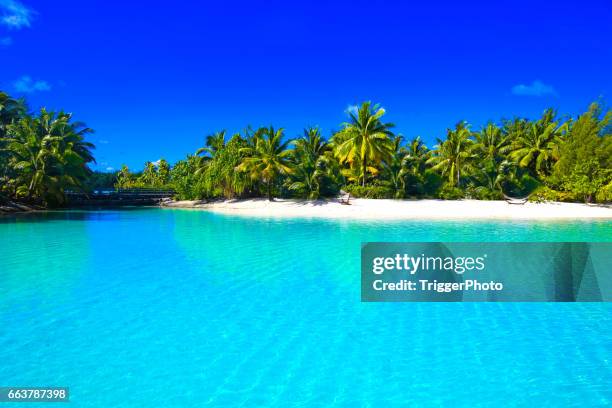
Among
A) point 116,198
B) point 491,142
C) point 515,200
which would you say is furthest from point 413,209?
point 116,198

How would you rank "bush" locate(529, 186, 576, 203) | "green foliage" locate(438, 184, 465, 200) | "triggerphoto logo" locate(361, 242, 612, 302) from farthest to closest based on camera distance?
"green foliage" locate(438, 184, 465, 200)
"bush" locate(529, 186, 576, 203)
"triggerphoto logo" locate(361, 242, 612, 302)

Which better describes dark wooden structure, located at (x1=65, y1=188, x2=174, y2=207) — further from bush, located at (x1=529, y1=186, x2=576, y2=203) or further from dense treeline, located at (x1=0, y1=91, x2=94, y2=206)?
bush, located at (x1=529, y1=186, x2=576, y2=203)

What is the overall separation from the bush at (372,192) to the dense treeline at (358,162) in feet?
0.31

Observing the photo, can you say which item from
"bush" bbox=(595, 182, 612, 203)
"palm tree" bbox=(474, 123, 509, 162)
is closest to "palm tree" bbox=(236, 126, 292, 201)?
"palm tree" bbox=(474, 123, 509, 162)

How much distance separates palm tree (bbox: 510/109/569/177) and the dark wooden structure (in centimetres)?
4041

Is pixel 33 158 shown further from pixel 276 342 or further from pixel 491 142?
pixel 491 142

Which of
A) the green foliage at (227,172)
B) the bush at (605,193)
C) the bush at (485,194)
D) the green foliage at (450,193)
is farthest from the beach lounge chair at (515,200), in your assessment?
the green foliage at (227,172)

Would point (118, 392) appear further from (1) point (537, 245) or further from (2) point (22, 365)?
(1) point (537, 245)

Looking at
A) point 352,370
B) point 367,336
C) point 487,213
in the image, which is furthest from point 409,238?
point 487,213

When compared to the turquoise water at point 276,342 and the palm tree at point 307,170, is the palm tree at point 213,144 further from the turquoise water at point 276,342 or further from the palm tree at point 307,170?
the turquoise water at point 276,342

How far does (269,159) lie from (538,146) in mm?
28305

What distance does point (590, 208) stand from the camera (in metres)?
30.0

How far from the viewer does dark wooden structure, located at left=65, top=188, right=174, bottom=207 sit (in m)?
45.0

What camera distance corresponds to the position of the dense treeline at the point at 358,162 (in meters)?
33.2
